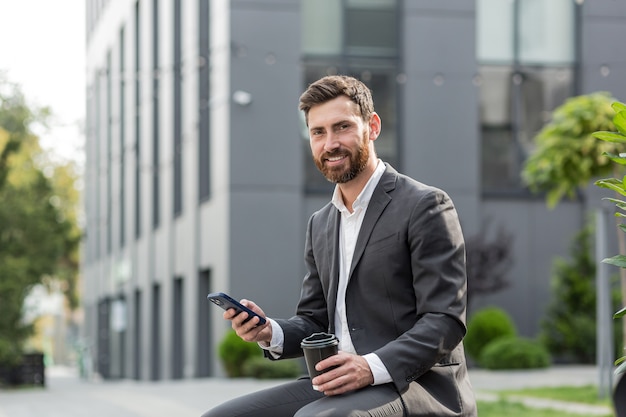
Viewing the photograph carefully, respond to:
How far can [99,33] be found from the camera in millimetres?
46406

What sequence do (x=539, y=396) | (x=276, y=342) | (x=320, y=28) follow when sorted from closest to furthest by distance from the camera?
(x=276, y=342) < (x=539, y=396) < (x=320, y=28)

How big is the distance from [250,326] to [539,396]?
35.7ft

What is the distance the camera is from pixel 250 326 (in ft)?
12.6

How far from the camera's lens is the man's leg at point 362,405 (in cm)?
340

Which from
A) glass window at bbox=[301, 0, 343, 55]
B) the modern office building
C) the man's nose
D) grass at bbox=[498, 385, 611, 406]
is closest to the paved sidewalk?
grass at bbox=[498, 385, 611, 406]

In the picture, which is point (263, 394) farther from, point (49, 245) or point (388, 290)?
point (49, 245)

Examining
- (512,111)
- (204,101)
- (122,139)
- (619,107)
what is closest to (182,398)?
(204,101)

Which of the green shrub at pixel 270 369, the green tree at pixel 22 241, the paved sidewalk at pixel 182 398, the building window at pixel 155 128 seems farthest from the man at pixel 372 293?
the building window at pixel 155 128

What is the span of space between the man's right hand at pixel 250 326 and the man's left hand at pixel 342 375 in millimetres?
429

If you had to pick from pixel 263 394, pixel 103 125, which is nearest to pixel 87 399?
pixel 263 394

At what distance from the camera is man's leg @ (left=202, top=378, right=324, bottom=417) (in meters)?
3.83

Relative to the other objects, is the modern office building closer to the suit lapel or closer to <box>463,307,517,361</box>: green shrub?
<box>463,307,517,361</box>: green shrub

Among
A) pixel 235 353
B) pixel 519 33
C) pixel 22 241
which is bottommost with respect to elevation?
pixel 235 353

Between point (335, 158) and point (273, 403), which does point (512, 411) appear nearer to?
point (273, 403)
